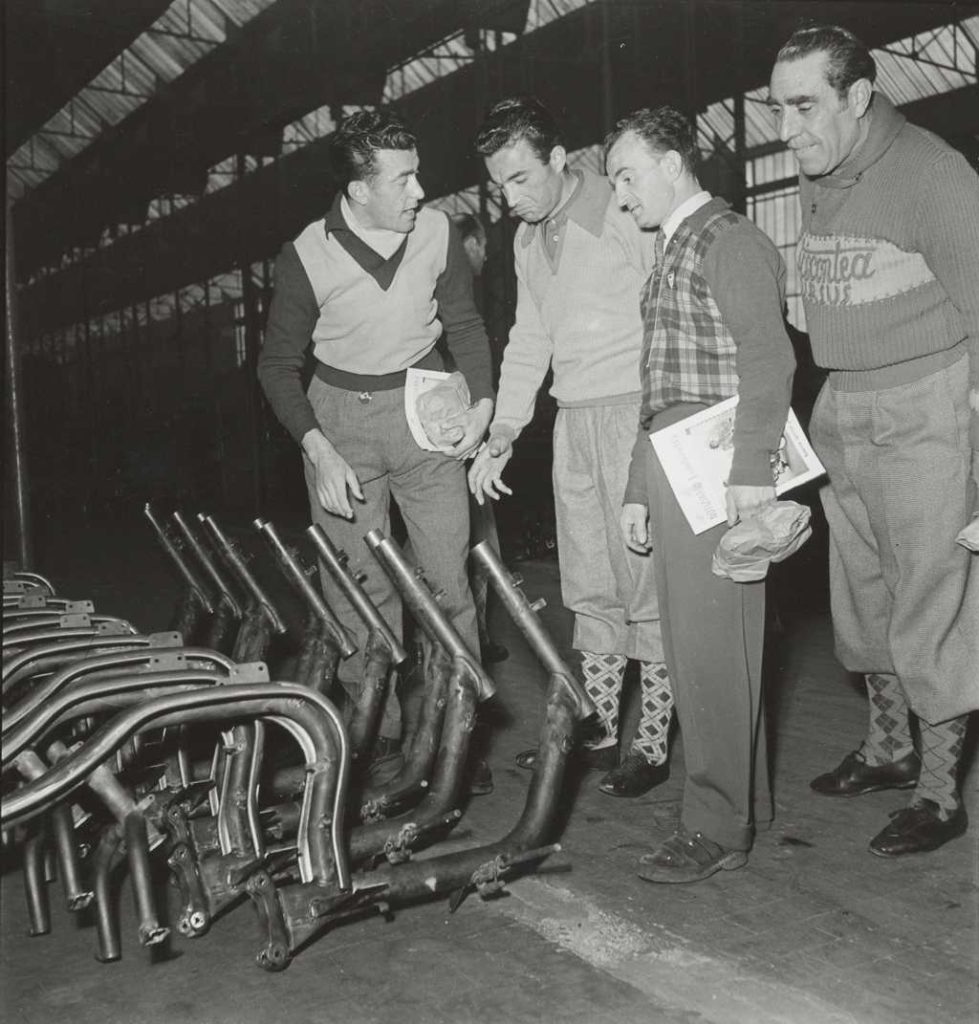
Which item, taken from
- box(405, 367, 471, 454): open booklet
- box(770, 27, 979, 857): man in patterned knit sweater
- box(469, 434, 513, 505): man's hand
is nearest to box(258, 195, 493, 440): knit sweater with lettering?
box(405, 367, 471, 454): open booklet

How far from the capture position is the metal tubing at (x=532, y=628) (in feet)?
8.25

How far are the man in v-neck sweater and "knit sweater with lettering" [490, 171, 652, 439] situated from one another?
24 cm

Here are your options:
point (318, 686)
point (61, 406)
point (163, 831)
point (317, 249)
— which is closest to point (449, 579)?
point (318, 686)

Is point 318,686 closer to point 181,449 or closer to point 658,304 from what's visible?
point 658,304

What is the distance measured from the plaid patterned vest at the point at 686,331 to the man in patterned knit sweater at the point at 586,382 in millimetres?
540

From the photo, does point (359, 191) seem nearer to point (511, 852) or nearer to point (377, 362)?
point (377, 362)

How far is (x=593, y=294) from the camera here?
3.17 meters

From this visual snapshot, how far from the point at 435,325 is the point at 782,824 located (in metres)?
1.66

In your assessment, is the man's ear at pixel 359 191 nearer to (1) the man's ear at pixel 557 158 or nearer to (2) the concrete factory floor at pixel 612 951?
(1) the man's ear at pixel 557 158

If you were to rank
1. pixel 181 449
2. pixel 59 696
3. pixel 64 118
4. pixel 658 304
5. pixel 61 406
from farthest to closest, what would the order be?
pixel 61 406 < pixel 64 118 < pixel 181 449 < pixel 658 304 < pixel 59 696

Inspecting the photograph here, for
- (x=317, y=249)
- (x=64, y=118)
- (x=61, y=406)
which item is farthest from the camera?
(x=61, y=406)

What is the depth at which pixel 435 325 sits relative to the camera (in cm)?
341

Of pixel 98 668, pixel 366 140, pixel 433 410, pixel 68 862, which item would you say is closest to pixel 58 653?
pixel 98 668

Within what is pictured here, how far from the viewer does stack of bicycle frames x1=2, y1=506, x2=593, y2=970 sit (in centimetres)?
203
